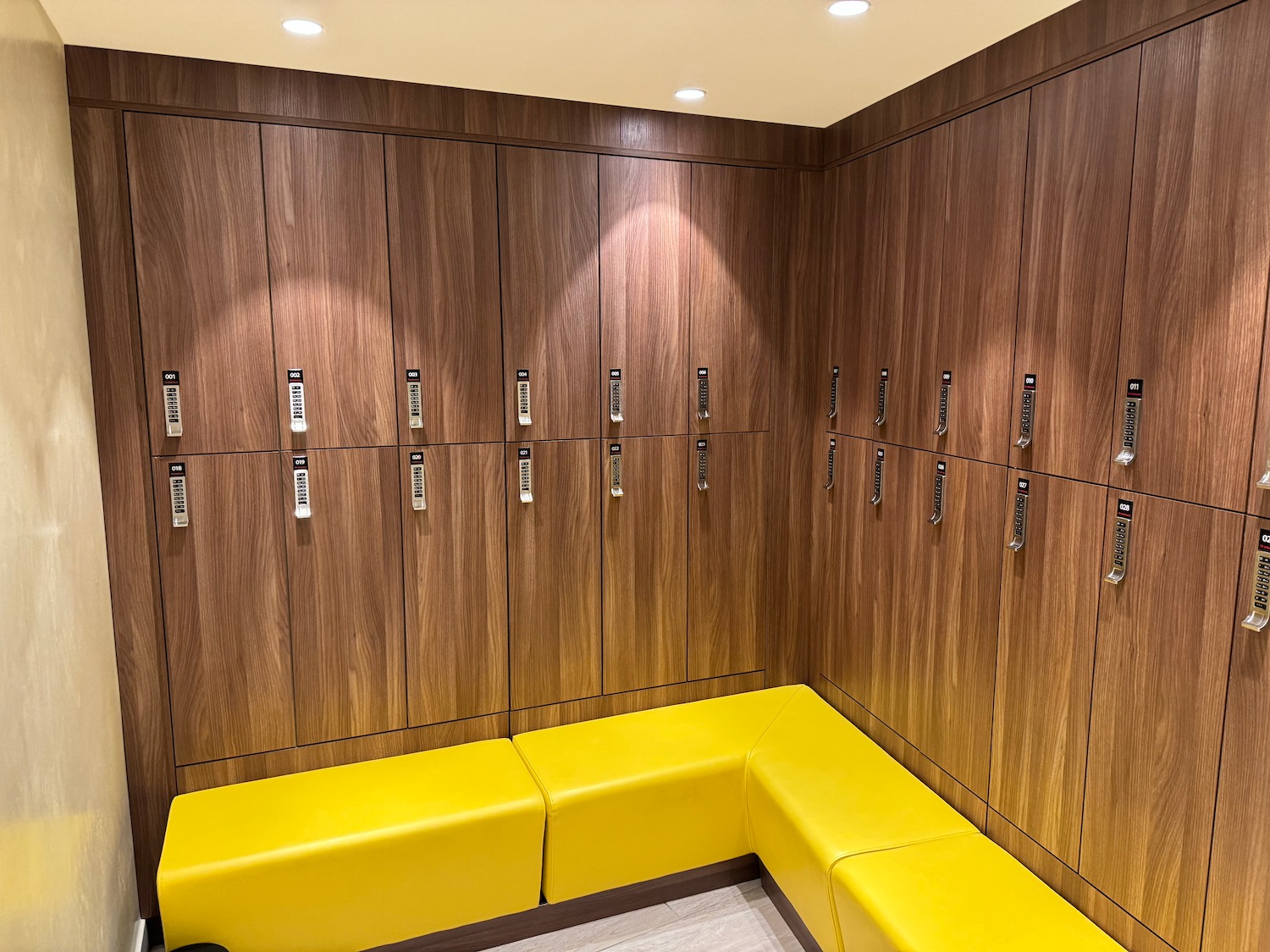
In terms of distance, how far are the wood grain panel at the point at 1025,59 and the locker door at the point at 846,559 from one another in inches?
40.1

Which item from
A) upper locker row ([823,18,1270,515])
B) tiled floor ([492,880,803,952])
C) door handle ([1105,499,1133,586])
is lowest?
tiled floor ([492,880,803,952])

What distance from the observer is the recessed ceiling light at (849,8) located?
185 centimetres

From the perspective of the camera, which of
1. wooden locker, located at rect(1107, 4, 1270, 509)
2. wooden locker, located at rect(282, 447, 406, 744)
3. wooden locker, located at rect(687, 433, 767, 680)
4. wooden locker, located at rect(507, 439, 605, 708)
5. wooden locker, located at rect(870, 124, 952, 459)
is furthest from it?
Result: wooden locker, located at rect(687, 433, 767, 680)

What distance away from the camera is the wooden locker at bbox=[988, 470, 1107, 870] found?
6.56 ft

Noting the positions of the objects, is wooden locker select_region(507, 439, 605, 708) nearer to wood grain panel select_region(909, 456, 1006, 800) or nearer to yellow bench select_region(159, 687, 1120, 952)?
yellow bench select_region(159, 687, 1120, 952)

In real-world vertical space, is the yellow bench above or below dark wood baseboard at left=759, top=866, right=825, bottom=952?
above

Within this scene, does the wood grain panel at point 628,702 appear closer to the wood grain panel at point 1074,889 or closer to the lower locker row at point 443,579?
the lower locker row at point 443,579

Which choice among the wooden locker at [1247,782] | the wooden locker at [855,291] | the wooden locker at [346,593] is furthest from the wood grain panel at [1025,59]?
the wooden locker at [346,593]

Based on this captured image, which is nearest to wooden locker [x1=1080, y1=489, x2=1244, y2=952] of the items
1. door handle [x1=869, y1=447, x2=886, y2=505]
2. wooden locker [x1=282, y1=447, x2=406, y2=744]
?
door handle [x1=869, y1=447, x2=886, y2=505]

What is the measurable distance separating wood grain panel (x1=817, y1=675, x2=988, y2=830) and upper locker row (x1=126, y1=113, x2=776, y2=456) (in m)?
1.05

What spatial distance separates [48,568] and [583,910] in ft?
5.81

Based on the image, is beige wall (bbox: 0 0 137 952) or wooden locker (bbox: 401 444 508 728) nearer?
beige wall (bbox: 0 0 137 952)

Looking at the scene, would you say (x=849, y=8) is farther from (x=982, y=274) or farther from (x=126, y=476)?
(x=126, y=476)

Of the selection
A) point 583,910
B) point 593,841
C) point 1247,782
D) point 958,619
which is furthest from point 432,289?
point 1247,782
